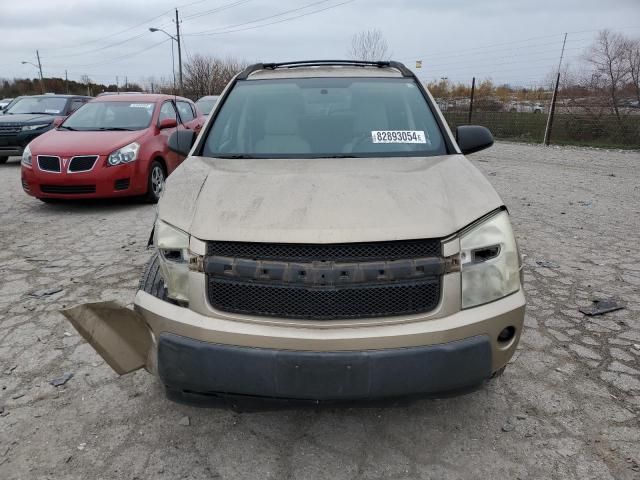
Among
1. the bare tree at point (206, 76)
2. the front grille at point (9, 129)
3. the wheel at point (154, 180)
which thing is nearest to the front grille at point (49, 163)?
the wheel at point (154, 180)

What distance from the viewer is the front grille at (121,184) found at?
22.1 ft

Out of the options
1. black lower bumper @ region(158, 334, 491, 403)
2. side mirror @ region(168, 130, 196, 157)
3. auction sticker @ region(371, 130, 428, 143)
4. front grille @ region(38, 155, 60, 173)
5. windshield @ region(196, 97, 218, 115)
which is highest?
windshield @ region(196, 97, 218, 115)

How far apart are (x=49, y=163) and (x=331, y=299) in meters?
6.14

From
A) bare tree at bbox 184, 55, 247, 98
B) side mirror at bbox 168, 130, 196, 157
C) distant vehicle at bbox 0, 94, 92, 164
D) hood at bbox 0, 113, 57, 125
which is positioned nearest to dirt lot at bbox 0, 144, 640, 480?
side mirror at bbox 168, 130, 196, 157

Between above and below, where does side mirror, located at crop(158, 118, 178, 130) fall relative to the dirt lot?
above

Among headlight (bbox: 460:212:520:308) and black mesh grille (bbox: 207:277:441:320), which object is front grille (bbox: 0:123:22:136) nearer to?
black mesh grille (bbox: 207:277:441:320)

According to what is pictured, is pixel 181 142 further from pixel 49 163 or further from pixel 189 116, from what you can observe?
pixel 189 116

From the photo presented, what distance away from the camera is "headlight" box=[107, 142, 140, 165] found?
6680mm

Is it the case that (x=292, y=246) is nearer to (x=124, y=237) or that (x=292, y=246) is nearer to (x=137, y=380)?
(x=137, y=380)

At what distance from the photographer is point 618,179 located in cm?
969

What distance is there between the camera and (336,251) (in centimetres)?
200

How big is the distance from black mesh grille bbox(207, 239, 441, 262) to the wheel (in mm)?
5523

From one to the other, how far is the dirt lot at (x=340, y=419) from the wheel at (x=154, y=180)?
3.07 metres

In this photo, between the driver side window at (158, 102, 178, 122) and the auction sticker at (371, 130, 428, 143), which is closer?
the auction sticker at (371, 130, 428, 143)
